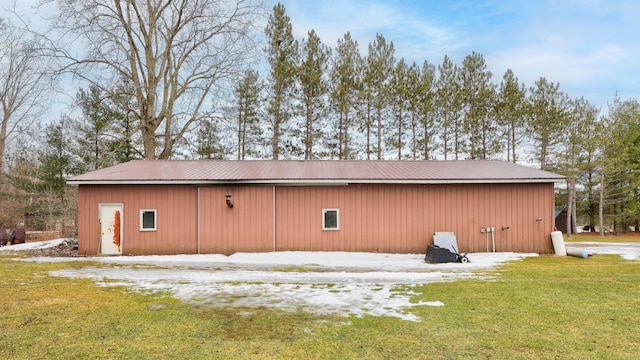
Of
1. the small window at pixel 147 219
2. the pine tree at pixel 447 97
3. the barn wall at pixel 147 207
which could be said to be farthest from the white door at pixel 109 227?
the pine tree at pixel 447 97

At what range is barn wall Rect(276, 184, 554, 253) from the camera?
12.3 meters

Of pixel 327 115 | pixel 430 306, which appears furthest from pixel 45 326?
pixel 327 115

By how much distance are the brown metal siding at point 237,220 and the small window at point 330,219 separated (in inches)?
70.0

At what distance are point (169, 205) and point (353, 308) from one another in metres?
8.75

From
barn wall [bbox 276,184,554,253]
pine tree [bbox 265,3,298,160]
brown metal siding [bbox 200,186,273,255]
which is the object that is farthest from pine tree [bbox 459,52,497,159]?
brown metal siding [bbox 200,186,273,255]

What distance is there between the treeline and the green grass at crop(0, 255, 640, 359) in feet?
46.1

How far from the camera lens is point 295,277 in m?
8.28

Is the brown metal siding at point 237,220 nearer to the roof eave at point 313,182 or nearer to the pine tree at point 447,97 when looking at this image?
the roof eave at point 313,182

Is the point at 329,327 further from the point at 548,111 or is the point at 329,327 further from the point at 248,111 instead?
the point at 548,111

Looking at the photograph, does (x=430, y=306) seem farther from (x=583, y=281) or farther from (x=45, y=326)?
(x=45, y=326)

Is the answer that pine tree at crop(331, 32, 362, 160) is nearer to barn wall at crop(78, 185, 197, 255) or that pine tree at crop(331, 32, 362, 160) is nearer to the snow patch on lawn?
barn wall at crop(78, 185, 197, 255)

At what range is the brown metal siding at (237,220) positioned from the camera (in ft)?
40.2

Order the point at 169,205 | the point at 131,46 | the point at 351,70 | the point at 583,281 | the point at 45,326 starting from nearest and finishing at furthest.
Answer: the point at 45,326
the point at 583,281
the point at 169,205
the point at 131,46
the point at 351,70

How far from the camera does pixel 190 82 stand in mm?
19062
